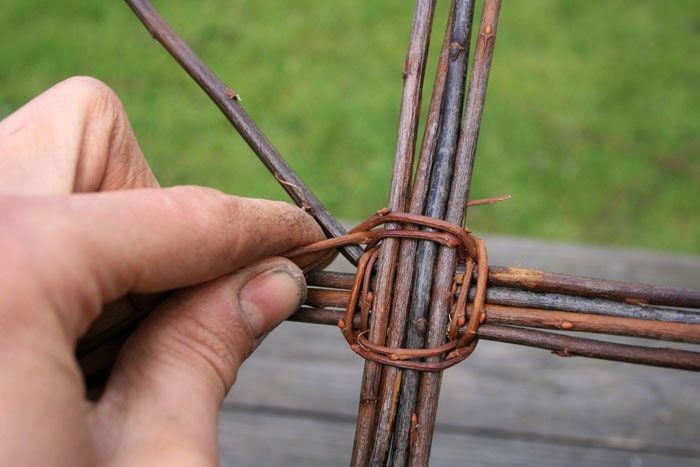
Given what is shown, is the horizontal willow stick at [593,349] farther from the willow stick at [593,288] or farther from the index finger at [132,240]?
the index finger at [132,240]

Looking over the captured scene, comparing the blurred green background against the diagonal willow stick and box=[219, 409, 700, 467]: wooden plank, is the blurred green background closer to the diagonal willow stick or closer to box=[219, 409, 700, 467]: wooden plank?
box=[219, 409, 700, 467]: wooden plank

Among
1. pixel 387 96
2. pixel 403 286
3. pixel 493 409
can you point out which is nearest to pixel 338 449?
pixel 493 409

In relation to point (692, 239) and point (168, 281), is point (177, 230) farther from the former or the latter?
point (692, 239)

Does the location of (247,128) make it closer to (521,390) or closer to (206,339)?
(206,339)

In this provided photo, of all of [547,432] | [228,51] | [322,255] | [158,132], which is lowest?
[547,432]

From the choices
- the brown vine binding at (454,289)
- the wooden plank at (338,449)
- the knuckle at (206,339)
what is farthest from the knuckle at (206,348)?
the wooden plank at (338,449)

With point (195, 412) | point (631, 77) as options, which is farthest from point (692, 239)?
point (195, 412)

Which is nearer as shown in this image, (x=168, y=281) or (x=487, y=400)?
(x=168, y=281)
